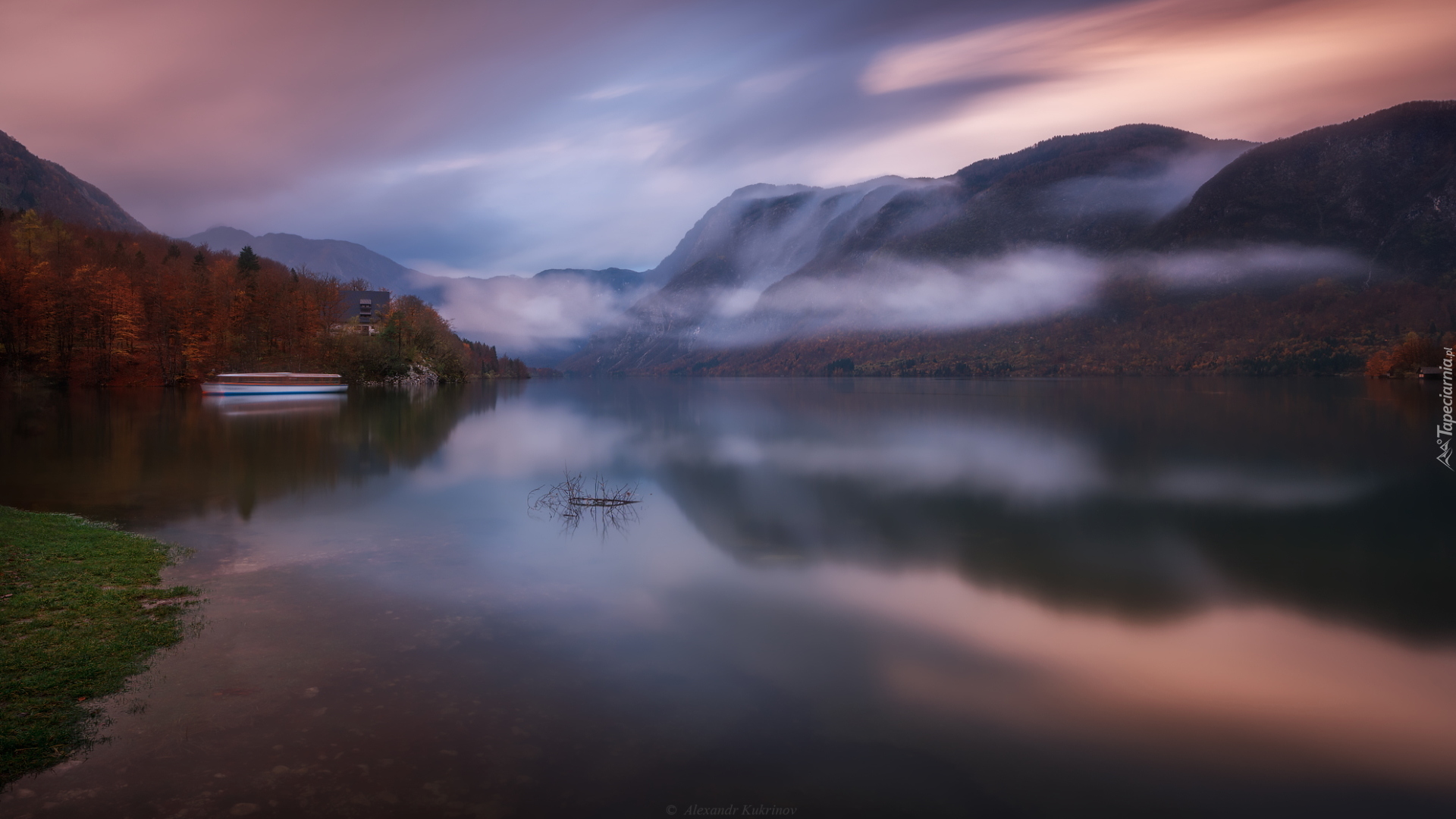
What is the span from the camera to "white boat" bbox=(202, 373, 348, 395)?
63719 millimetres

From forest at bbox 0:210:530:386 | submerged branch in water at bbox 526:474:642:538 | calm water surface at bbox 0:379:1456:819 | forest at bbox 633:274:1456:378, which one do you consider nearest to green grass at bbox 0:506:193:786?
calm water surface at bbox 0:379:1456:819

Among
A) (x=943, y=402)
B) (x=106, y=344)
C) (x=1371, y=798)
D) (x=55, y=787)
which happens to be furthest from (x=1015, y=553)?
(x=106, y=344)

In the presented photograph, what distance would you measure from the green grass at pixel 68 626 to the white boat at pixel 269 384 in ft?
204

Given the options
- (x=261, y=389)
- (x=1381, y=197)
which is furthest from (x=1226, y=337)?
(x=261, y=389)

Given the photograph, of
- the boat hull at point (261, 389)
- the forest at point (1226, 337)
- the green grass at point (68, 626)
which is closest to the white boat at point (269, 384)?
the boat hull at point (261, 389)

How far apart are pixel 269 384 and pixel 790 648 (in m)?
73.4

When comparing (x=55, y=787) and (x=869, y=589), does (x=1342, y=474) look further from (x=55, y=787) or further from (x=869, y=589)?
(x=55, y=787)

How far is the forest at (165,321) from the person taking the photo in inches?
2554

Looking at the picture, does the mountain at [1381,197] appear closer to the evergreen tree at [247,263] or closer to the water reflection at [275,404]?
the water reflection at [275,404]

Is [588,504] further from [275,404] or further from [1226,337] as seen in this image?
[1226,337]

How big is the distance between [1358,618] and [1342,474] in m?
14.7

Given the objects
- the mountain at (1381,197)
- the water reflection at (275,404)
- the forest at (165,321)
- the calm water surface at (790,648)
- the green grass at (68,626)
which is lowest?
the calm water surface at (790,648)

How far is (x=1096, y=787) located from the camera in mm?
5035

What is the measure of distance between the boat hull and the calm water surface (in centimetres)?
5079
